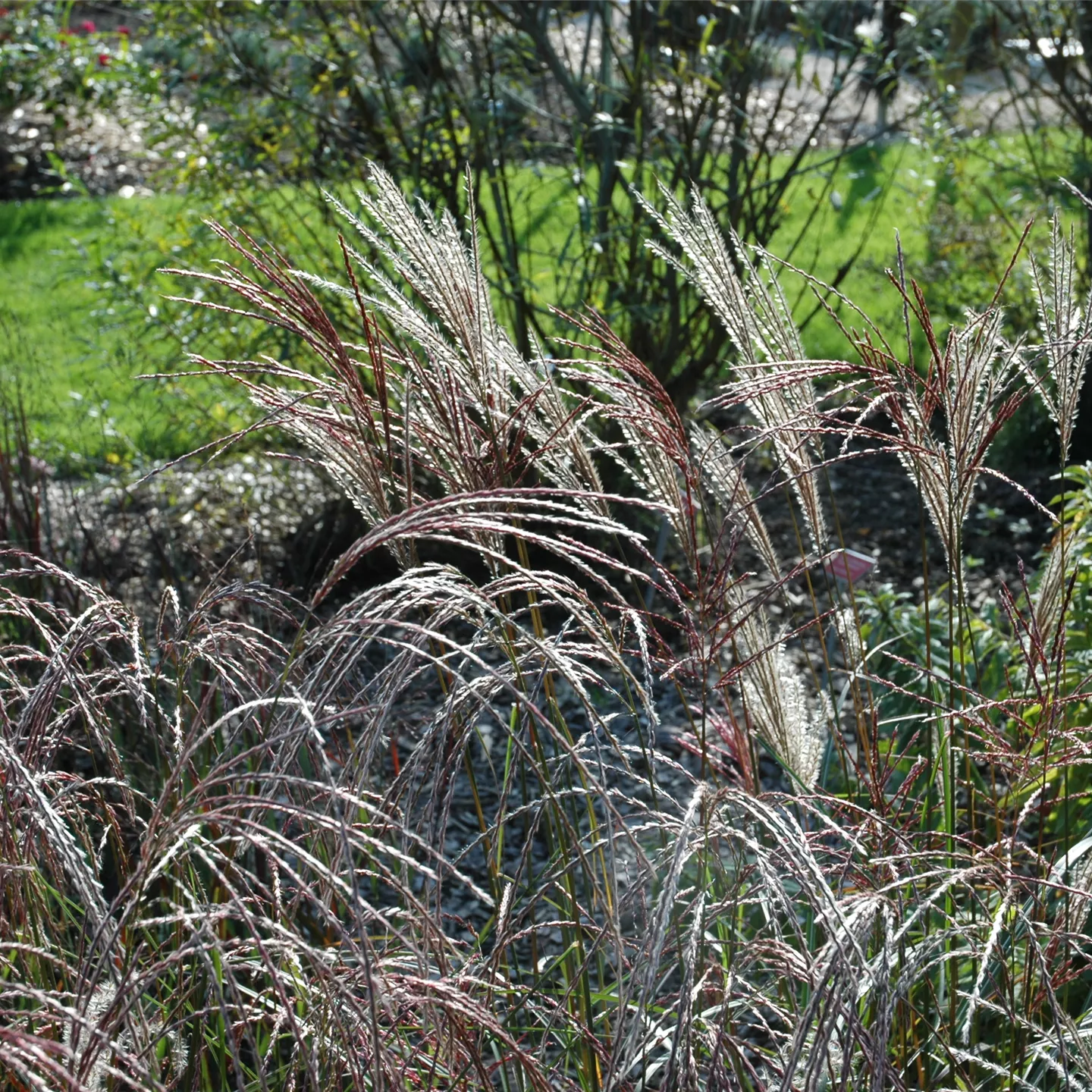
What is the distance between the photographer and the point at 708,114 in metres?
4.86

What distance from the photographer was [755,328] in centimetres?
190

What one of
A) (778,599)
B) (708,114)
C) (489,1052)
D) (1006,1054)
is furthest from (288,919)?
(708,114)

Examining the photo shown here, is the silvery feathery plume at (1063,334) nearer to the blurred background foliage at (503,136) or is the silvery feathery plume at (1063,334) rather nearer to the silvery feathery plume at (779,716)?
the silvery feathery plume at (779,716)

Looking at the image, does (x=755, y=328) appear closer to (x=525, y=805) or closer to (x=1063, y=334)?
(x=1063, y=334)

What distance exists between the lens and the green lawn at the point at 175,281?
5.32 meters

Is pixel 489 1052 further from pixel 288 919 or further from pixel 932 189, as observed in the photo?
pixel 932 189

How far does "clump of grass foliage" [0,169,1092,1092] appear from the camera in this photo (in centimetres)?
119

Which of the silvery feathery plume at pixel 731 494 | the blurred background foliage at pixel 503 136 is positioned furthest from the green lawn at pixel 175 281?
the silvery feathery plume at pixel 731 494

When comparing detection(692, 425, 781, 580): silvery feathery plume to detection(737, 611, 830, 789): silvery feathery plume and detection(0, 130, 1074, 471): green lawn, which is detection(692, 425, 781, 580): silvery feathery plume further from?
detection(0, 130, 1074, 471): green lawn

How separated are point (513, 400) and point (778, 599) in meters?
2.85

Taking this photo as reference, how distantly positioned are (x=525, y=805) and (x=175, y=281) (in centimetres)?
526

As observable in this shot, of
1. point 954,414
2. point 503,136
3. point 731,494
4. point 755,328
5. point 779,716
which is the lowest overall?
point 779,716

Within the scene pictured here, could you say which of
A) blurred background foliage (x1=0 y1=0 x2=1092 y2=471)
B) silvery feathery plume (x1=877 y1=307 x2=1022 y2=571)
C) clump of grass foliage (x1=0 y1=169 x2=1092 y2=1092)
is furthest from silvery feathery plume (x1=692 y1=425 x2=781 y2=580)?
blurred background foliage (x1=0 y1=0 x2=1092 y2=471)

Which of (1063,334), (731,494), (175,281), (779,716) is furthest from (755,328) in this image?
(175,281)
